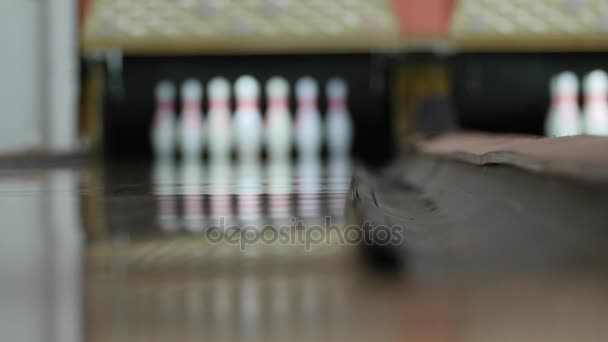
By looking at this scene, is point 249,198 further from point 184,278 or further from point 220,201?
point 184,278

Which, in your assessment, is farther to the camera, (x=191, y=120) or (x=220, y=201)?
(x=191, y=120)

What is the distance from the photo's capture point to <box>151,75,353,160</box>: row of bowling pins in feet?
20.5

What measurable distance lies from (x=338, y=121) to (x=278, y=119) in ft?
1.55

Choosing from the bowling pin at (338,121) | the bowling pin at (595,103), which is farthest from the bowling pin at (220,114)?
the bowling pin at (595,103)

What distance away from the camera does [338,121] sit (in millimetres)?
6250

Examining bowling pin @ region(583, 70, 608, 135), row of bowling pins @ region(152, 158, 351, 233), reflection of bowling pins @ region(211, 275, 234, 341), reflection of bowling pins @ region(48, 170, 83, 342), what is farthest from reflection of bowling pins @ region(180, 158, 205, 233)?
bowling pin @ region(583, 70, 608, 135)

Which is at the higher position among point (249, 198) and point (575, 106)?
point (575, 106)

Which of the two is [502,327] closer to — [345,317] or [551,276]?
[345,317]

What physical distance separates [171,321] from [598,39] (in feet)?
18.4

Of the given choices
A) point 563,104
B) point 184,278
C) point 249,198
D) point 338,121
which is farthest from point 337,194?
point 563,104

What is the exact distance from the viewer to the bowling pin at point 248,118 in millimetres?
6281

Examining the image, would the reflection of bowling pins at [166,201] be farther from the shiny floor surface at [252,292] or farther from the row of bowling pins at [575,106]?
the row of bowling pins at [575,106]

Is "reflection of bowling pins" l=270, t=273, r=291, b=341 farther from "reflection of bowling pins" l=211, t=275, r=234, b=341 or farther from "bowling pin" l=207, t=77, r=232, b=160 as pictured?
"bowling pin" l=207, t=77, r=232, b=160

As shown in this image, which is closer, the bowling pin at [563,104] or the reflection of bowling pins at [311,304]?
the reflection of bowling pins at [311,304]
